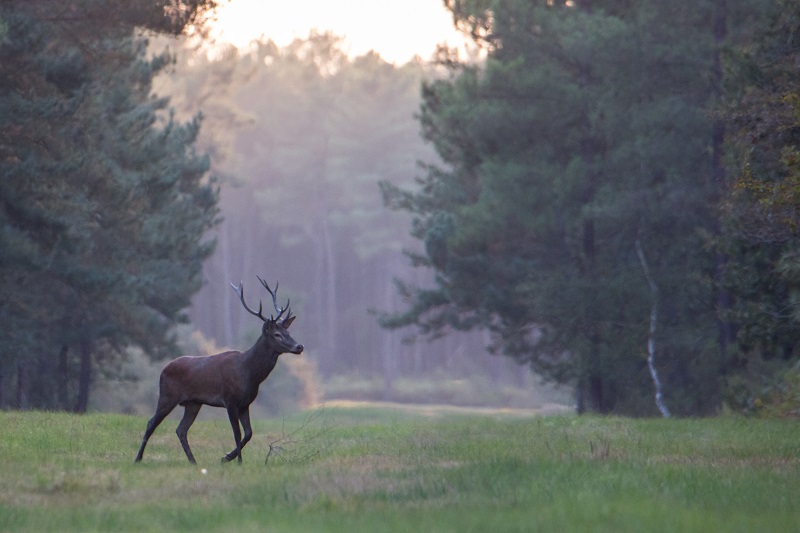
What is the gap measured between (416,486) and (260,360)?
12.6 ft

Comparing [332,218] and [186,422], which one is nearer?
[186,422]

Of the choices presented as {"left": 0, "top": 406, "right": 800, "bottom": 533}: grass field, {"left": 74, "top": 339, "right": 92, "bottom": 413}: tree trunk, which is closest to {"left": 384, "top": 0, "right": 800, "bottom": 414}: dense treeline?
{"left": 74, "top": 339, "right": 92, "bottom": 413}: tree trunk

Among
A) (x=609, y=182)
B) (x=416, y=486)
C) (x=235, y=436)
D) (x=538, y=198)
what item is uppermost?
(x=609, y=182)

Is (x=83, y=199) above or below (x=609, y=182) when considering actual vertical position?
below

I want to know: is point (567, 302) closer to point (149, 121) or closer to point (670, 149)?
point (670, 149)

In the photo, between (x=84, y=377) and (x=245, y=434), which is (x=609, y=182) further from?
(x=245, y=434)

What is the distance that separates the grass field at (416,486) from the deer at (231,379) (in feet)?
1.90

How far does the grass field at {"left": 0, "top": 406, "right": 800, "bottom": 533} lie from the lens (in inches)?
354

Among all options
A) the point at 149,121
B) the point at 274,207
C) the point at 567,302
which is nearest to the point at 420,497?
the point at 567,302

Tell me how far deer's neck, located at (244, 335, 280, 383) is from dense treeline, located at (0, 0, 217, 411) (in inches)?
443

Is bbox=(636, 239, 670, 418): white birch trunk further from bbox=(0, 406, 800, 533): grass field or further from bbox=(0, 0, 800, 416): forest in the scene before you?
bbox=(0, 406, 800, 533): grass field

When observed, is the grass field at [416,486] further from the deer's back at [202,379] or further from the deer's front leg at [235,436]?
the deer's back at [202,379]

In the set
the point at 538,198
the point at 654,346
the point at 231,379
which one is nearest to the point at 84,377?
the point at 538,198

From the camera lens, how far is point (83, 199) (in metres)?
29.0
